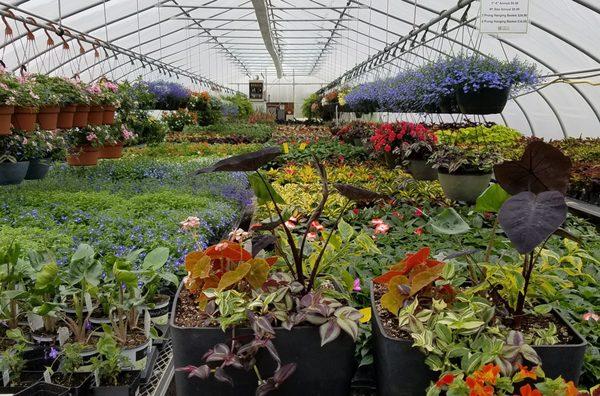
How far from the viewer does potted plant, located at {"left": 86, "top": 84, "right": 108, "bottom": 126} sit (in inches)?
200

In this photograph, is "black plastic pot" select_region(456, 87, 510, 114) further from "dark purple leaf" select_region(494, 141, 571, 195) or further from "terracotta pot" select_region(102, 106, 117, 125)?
"terracotta pot" select_region(102, 106, 117, 125)

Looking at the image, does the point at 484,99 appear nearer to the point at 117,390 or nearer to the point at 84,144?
the point at 117,390

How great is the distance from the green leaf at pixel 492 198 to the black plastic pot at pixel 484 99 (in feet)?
7.71

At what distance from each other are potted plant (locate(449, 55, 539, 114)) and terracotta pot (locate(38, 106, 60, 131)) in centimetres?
324

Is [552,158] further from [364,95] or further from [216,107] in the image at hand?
[216,107]

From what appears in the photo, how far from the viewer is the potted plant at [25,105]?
3842 millimetres

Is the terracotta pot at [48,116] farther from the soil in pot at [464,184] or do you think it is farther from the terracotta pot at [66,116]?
the soil in pot at [464,184]

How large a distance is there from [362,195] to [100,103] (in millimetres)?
4508

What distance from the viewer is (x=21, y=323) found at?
1911mm

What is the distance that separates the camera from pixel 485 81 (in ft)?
12.0

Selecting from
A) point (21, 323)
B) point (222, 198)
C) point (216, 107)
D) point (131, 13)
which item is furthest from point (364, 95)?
point (216, 107)

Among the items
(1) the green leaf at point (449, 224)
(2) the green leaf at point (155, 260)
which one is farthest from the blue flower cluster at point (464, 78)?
(2) the green leaf at point (155, 260)

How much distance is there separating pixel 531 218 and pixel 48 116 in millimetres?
4212

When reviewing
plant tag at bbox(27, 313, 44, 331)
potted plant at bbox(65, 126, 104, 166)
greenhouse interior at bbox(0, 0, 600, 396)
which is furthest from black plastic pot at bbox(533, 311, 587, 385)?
potted plant at bbox(65, 126, 104, 166)
